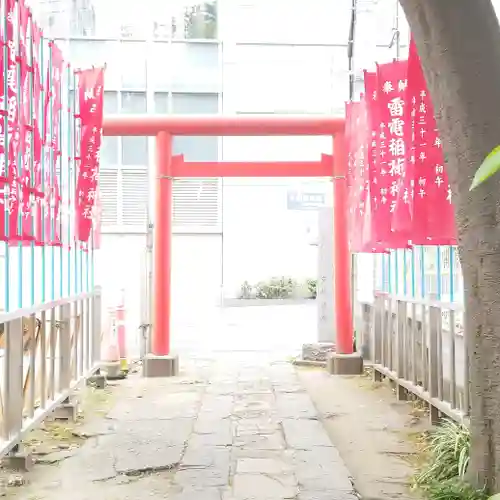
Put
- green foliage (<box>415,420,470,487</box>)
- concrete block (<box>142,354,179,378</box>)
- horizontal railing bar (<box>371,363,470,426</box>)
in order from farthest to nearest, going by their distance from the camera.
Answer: concrete block (<box>142,354,179,378</box>) < horizontal railing bar (<box>371,363,470,426</box>) < green foliage (<box>415,420,470,487</box>)

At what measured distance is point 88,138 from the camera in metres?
5.94

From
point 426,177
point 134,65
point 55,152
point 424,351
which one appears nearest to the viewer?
point 426,177

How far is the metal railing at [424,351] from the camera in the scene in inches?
185

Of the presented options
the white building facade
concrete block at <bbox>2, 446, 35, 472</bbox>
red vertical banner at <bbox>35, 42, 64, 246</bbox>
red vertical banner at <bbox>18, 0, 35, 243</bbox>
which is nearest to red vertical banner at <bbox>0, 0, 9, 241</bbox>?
red vertical banner at <bbox>18, 0, 35, 243</bbox>

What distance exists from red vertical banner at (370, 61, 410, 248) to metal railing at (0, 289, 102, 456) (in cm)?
275

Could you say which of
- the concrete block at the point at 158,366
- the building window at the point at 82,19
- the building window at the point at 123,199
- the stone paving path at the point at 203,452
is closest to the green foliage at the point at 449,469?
the stone paving path at the point at 203,452

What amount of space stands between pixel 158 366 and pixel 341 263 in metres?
2.51

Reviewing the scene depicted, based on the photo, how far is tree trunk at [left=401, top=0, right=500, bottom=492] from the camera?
9.63 feet

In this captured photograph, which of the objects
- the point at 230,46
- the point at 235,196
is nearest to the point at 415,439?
the point at 230,46

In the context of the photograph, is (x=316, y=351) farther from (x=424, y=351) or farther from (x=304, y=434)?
(x=304, y=434)

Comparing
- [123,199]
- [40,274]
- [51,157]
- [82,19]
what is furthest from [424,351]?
[123,199]

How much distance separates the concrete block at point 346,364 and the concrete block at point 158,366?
1.94 m

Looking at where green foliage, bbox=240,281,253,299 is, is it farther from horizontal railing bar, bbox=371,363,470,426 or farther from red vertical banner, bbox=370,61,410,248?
red vertical banner, bbox=370,61,410,248

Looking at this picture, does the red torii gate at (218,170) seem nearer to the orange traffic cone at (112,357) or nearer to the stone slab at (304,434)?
the orange traffic cone at (112,357)
